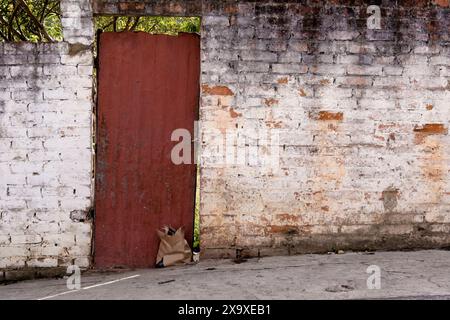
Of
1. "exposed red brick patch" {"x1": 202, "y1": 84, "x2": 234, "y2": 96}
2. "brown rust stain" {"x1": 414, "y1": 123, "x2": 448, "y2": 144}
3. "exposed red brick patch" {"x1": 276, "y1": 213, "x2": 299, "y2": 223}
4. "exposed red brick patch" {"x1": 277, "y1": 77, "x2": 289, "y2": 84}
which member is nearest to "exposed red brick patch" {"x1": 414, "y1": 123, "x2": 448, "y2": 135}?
"brown rust stain" {"x1": 414, "y1": 123, "x2": 448, "y2": 144}

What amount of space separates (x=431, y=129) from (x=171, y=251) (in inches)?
109

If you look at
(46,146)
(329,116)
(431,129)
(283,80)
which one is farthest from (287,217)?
(46,146)

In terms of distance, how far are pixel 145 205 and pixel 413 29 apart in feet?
10.1

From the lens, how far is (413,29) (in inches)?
207

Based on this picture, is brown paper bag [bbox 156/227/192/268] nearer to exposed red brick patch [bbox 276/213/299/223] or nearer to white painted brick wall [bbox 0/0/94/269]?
white painted brick wall [bbox 0/0/94/269]

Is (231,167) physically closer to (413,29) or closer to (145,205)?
(145,205)

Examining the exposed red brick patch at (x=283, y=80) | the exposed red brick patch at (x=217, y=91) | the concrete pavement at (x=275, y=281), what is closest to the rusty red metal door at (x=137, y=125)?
the exposed red brick patch at (x=217, y=91)

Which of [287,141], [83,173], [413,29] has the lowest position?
[83,173]

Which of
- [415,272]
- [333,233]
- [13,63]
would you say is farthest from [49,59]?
[415,272]

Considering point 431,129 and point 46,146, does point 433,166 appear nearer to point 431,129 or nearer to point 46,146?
point 431,129

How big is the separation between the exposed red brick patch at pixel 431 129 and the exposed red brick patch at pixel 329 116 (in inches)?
29.8

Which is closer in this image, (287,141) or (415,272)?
(415,272)

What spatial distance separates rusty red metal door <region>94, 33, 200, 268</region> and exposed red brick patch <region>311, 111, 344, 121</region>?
1.18m

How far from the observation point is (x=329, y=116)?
5242 mm
